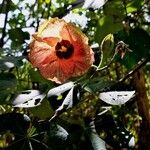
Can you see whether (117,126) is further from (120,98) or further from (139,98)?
(139,98)

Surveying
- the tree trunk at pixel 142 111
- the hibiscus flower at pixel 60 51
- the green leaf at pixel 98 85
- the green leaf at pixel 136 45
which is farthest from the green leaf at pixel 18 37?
the tree trunk at pixel 142 111

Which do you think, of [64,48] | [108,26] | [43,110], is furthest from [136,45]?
[43,110]

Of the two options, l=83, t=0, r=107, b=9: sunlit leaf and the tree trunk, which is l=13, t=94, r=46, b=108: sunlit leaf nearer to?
l=83, t=0, r=107, b=9: sunlit leaf

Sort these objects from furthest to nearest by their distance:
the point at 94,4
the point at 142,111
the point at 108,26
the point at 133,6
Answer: the point at 142,111 → the point at 133,6 → the point at 108,26 → the point at 94,4

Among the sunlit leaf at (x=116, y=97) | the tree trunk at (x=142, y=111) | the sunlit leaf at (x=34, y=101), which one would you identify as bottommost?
the tree trunk at (x=142, y=111)

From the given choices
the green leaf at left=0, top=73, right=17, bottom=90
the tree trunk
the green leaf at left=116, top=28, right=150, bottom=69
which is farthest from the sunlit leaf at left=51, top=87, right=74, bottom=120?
the tree trunk

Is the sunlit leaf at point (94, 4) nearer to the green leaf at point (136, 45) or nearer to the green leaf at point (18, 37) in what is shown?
the green leaf at point (136, 45)

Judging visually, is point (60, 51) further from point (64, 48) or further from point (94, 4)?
point (94, 4)

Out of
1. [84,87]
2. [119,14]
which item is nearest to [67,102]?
[84,87]

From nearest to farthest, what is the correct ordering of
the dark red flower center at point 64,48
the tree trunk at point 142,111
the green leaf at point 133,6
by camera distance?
the dark red flower center at point 64,48, the green leaf at point 133,6, the tree trunk at point 142,111
